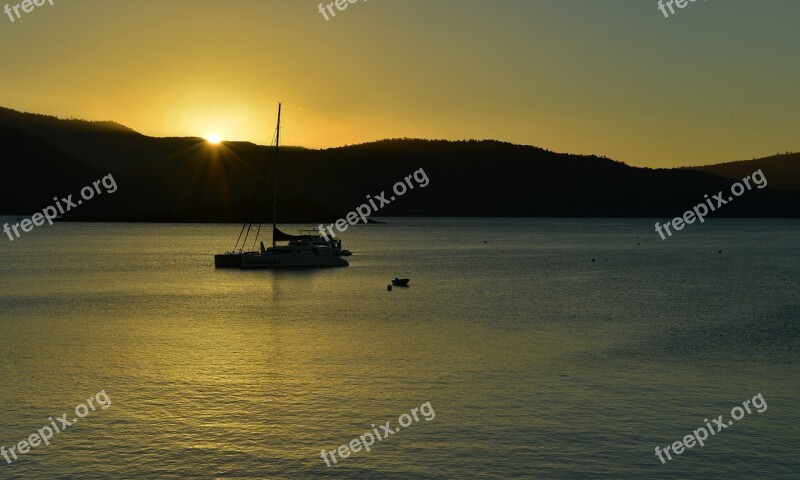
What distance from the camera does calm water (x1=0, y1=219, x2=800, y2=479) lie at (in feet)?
69.2

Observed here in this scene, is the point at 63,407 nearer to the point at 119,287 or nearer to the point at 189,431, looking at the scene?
the point at 189,431

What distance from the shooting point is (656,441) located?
2266 cm
